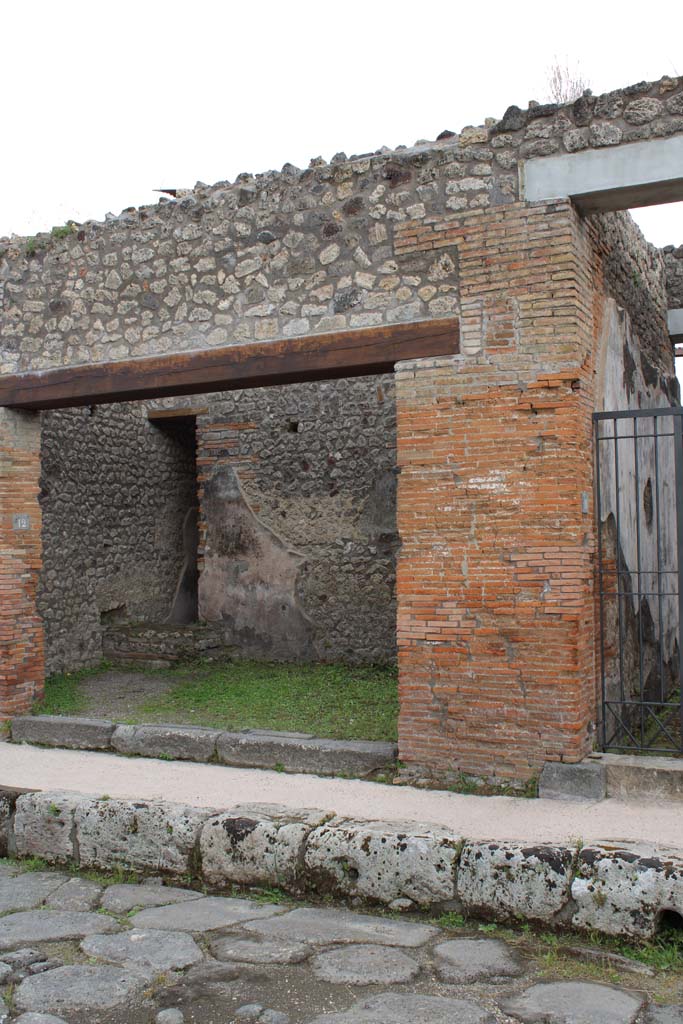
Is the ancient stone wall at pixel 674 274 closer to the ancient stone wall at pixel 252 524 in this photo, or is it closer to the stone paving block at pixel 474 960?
the ancient stone wall at pixel 252 524

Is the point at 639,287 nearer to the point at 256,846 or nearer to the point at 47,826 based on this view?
the point at 256,846

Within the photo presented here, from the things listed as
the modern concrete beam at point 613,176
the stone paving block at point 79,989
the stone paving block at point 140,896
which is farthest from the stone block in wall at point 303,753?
the modern concrete beam at point 613,176

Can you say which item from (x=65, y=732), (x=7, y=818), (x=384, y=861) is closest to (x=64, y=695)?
(x=65, y=732)

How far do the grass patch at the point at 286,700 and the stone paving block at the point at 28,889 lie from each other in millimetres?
Answer: 1914

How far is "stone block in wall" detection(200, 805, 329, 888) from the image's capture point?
4668 mm

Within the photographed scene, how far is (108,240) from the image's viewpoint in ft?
22.9

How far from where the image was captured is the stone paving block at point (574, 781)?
202 inches

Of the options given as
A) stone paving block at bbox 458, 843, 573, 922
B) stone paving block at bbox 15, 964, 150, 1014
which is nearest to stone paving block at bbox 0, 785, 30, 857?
stone paving block at bbox 15, 964, 150, 1014

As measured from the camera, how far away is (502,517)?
216 inches

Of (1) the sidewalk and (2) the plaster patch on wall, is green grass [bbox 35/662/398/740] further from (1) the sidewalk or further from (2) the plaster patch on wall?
(1) the sidewalk

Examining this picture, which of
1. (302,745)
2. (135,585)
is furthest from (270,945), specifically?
(135,585)

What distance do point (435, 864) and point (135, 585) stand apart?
6.97 metres

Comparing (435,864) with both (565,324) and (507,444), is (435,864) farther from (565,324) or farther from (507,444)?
(565,324)

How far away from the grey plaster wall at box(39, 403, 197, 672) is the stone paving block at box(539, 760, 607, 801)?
19.2ft
